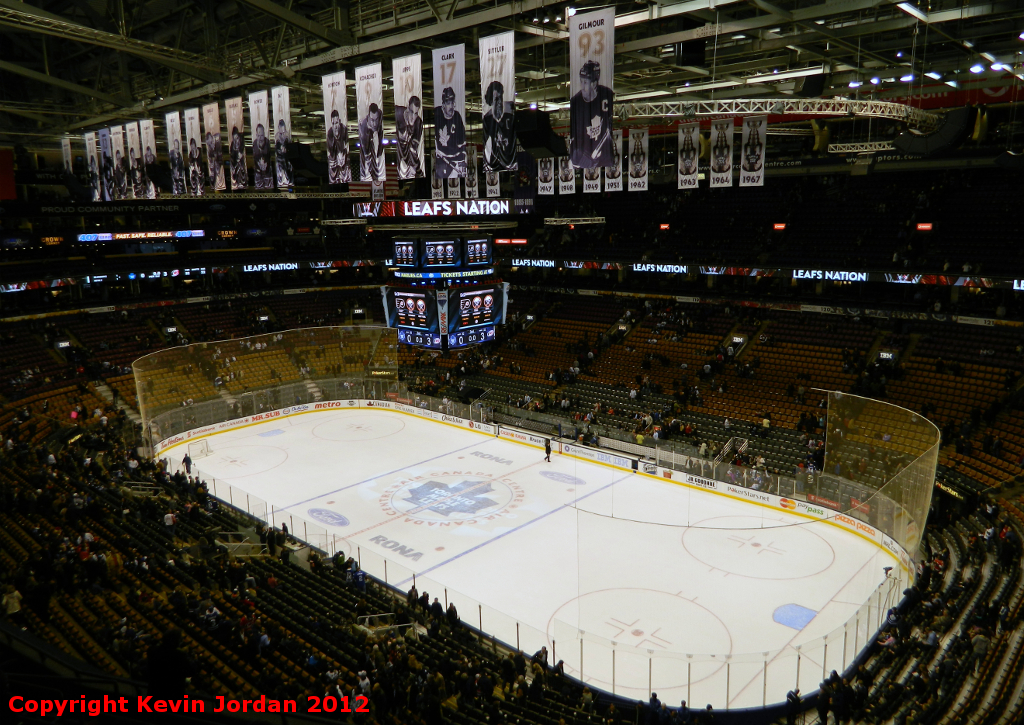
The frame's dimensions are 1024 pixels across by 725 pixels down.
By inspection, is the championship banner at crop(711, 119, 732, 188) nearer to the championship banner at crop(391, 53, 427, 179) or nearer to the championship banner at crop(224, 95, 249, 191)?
the championship banner at crop(391, 53, 427, 179)

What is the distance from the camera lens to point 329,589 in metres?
15.3

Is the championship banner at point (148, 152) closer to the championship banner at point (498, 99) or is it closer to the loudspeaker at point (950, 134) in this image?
the championship banner at point (498, 99)

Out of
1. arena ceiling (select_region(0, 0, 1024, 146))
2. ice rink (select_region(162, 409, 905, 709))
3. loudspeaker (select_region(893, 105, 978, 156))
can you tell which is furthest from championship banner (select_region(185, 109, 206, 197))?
loudspeaker (select_region(893, 105, 978, 156))

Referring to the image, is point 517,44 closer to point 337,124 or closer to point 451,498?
point 337,124

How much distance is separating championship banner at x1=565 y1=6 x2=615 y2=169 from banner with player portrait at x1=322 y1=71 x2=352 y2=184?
18.1 feet

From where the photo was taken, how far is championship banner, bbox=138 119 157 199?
68.5 ft

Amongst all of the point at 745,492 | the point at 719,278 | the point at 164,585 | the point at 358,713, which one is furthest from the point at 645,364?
the point at 358,713

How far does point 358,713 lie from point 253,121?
47.7ft

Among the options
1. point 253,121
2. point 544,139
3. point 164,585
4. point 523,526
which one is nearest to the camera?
point 164,585

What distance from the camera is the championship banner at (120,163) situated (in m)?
22.2

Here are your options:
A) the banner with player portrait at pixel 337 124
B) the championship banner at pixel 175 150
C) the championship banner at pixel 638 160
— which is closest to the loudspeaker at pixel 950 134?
the championship banner at pixel 638 160

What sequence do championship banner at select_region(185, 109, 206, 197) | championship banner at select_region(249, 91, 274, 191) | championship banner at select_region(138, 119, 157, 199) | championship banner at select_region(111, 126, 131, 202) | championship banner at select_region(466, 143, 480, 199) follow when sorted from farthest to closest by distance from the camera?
1. championship banner at select_region(466, 143, 480, 199)
2. championship banner at select_region(111, 126, 131, 202)
3. championship banner at select_region(138, 119, 157, 199)
4. championship banner at select_region(185, 109, 206, 197)
5. championship banner at select_region(249, 91, 274, 191)

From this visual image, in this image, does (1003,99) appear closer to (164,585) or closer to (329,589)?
(329,589)

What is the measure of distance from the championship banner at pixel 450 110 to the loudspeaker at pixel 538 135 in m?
1.46
